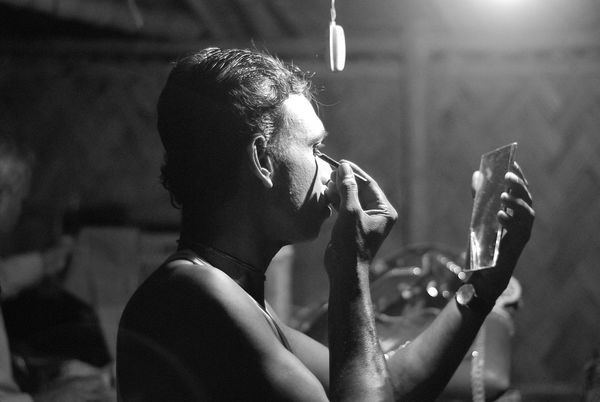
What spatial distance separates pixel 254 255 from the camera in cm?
149

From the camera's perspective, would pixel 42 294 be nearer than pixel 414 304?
No

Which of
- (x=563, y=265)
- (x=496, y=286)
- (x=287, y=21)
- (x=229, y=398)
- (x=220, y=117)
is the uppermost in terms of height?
(x=287, y=21)

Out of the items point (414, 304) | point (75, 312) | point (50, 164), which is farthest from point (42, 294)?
point (50, 164)

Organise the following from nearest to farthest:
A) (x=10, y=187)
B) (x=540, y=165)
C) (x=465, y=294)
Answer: (x=465, y=294), (x=10, y=187), (x=540, y=165)

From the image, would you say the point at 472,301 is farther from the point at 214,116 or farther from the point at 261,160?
the point at 214,116

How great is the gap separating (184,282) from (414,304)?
3.47 ft

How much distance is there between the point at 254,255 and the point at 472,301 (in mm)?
397

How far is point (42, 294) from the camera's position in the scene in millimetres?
2592

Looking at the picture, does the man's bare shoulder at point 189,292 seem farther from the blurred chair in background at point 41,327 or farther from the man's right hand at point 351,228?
the blurred chair in background at point 41,327

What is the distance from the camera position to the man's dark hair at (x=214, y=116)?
1432mm

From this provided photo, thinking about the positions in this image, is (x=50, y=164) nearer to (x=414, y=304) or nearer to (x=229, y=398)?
(x=414, y=304)

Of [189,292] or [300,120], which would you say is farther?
[300,120]

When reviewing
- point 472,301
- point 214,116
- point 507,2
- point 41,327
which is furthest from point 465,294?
point 507,2

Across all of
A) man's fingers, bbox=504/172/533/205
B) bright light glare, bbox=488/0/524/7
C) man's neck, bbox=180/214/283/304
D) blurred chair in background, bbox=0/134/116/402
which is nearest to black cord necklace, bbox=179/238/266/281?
man's neck, bbox=180/214/283/304
